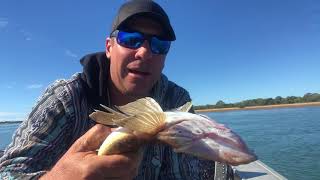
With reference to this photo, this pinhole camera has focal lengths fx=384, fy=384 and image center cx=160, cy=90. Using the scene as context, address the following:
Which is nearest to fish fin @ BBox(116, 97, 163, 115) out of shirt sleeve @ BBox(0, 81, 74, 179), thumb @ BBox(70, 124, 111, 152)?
thumb @ BBox(70, 124, 111, 152)

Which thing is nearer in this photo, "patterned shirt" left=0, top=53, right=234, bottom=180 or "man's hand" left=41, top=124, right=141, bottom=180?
"man's hand" left=41, top=124, right=141, bottom=180

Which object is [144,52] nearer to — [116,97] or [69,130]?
[116,97]

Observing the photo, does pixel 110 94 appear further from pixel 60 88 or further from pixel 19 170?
pixel 19 170

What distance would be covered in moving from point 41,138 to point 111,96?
85cm

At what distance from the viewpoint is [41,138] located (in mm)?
2836

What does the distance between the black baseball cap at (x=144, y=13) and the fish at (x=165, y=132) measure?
1380mm

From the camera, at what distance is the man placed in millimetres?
2764

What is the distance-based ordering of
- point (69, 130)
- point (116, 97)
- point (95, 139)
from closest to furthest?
point (95, 139) < point (69, 130) < point (116, 97)

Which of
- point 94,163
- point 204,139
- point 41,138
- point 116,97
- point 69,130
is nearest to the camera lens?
point 204,139

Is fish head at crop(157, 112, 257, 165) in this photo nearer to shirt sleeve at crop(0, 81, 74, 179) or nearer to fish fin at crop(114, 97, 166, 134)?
fish fin at crop(114, 97, 166, 134)

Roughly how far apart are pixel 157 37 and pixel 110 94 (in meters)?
0.71

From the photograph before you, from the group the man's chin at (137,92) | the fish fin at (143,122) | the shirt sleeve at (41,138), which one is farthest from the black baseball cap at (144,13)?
the fish fin at (143,122)

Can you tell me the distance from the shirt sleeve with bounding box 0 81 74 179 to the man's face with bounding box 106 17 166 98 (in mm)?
492

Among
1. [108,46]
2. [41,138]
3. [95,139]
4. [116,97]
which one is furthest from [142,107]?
[108,46]
